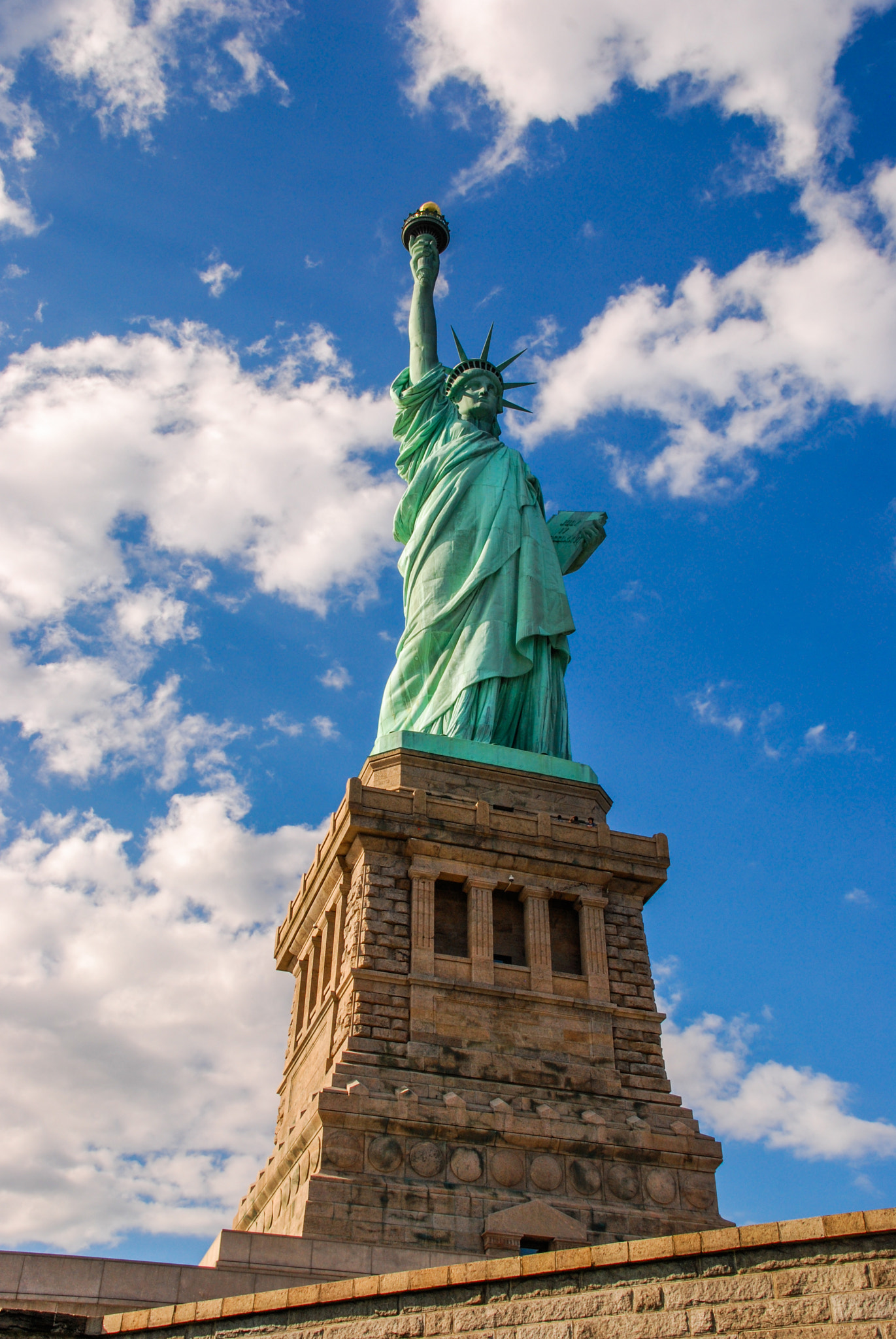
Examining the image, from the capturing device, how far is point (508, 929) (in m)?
19.5

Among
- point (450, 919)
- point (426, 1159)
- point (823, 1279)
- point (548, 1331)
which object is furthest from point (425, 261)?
point (823, 1279)

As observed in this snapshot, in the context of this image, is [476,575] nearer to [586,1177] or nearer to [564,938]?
[564,938]

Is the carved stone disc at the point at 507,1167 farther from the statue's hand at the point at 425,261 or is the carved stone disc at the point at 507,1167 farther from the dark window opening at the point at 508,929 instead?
the statue's hand at the point at 425,261

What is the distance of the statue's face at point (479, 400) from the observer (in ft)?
90.3

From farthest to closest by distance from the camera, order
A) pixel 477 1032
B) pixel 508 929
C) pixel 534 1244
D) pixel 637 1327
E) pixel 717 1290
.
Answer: pixel 508 929 < pixel 477 1032 < pixel 534 1244 < pixel 637 1327 < pixel 717 1290

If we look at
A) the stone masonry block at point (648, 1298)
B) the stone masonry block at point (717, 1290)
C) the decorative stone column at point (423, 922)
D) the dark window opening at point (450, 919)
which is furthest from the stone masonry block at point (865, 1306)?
the dark window opening at point (450, 919)

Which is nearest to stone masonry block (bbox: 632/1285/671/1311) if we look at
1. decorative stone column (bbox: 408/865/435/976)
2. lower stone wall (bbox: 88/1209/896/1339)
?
lower stone wall (bbox: 88/1209/896/1339)

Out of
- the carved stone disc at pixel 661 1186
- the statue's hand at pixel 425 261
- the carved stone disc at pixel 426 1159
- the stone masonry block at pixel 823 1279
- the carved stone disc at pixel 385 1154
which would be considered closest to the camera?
the stone masonry block at pixel 823 1279

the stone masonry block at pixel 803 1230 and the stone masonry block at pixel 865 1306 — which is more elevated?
the stone masonry block at pixel 803 1230

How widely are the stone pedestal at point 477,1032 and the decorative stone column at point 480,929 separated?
0.03 meters

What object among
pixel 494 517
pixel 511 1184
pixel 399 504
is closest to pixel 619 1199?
pixel 511 1184

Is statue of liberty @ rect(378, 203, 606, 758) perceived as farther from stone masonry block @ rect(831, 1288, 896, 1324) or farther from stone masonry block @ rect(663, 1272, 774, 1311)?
stone masonry block @ rect(831, 1288, 896, 1324)

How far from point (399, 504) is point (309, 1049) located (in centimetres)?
1165

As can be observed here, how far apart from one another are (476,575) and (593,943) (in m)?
7.67
